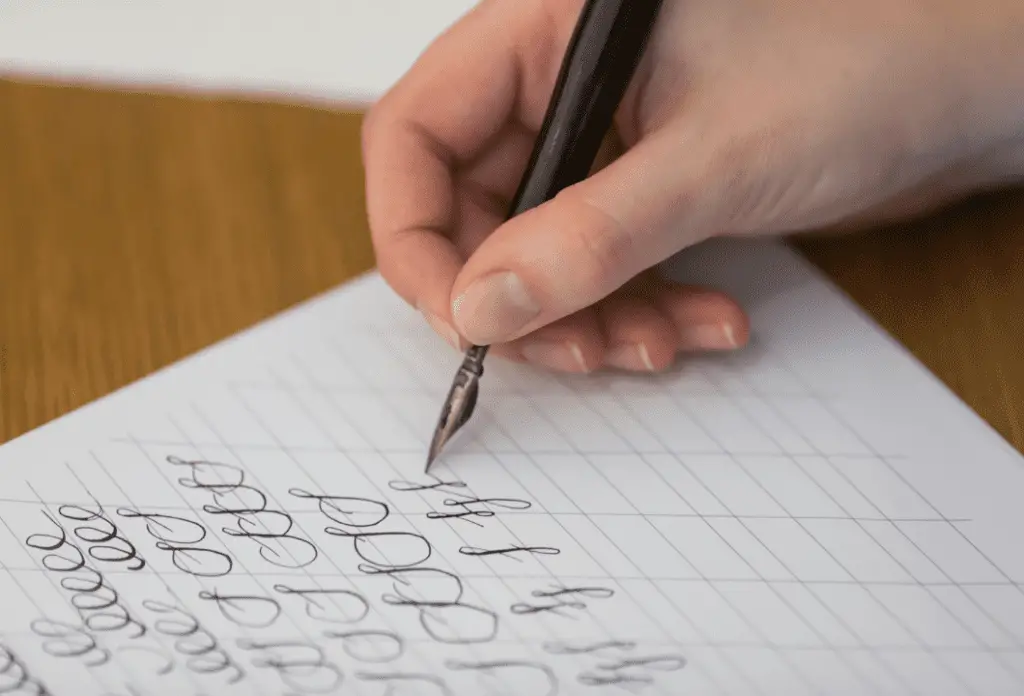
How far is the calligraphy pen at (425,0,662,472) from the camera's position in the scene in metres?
0.49

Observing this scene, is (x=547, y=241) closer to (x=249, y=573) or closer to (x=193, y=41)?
(x=249, y=573)

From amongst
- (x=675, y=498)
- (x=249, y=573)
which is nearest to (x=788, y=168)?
(x=675, y=498)

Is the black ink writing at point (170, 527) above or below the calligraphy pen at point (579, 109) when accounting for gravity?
below

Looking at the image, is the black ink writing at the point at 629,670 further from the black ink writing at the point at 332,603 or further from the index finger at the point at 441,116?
the index finger at the point at 441,116

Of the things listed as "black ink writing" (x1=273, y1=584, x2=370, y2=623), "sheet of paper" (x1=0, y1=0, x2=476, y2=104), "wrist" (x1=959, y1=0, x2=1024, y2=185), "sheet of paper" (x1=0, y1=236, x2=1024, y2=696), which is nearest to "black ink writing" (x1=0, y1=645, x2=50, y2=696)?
"sheet of paper" (x1=0, y1=236, x2=1024, y2=696)

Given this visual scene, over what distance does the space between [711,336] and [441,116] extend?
0.71 ft

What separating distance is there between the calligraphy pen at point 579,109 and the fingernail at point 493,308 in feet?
0.09

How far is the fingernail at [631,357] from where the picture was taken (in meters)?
0.54

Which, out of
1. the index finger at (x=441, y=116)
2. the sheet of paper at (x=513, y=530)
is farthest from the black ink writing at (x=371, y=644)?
the index finger at (x=441, y=116)

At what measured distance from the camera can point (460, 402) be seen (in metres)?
0.51

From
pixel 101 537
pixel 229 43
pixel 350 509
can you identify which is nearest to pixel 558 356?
pixel 350 509

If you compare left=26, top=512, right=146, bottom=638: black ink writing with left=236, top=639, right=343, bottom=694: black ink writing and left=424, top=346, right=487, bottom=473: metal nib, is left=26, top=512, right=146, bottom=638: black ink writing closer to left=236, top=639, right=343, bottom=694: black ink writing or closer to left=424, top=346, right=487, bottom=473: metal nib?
left=236, top=639, right=343, bottom=694: black ink writing

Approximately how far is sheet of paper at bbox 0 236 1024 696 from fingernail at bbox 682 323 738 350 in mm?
11

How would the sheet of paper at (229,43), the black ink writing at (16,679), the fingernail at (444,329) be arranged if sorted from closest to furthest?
the black ink writing at (16,679) → the fingernail at (444,329) → the sheet of paper at (229,43)
